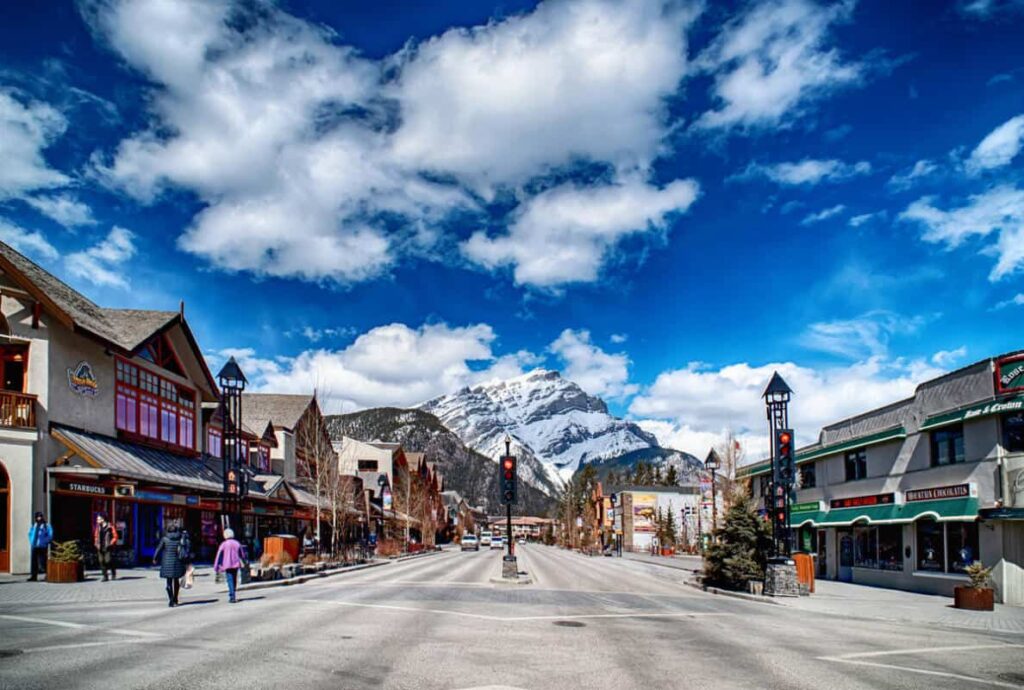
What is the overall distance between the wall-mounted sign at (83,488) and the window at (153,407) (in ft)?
16.1

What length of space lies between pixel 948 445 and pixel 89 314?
33.7 metres

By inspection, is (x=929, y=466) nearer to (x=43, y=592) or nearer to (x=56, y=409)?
(x=43, y=592)

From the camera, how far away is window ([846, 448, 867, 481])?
36219mm

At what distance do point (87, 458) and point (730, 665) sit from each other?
77.6 feet

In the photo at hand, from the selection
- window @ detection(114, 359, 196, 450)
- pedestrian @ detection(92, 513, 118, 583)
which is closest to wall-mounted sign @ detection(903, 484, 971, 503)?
pedestrian @ detection(92, 513, 118, 583)

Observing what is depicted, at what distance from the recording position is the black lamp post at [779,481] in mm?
28125

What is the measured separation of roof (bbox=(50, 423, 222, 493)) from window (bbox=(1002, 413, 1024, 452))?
2973cm

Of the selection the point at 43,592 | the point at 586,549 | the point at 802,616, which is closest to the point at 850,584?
the point at 802,616

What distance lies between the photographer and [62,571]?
2356 cm

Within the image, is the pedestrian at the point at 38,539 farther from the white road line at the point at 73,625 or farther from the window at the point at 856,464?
the window at the point at 856,464

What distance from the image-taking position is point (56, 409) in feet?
94.7

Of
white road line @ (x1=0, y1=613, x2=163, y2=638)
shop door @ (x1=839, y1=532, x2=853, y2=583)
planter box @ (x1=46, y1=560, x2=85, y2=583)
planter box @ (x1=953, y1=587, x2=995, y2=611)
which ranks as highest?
white road line @ (x1=0, y1=613, x2=163, y2=638)

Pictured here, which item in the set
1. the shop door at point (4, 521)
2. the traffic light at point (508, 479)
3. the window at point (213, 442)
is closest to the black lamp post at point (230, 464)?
the shop door at point (4, 521)

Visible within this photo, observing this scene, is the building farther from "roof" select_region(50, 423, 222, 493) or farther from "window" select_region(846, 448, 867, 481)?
"roof" select_region(50, 423, 222, 493)
